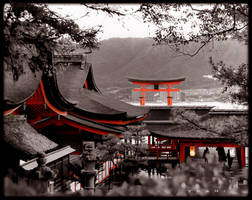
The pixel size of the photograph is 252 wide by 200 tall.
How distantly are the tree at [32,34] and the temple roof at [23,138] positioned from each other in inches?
40.3

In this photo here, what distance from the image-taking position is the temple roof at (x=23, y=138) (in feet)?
13.5

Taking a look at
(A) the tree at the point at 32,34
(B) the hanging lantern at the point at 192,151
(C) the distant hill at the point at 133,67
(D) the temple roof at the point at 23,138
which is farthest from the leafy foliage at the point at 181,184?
(C) the distant hill at the point at 133,67

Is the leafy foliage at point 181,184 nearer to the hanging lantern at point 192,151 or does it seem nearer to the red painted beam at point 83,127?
the red painted beam at point 83,127

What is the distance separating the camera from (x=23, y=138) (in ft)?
14.8

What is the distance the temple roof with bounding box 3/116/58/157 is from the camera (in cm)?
413

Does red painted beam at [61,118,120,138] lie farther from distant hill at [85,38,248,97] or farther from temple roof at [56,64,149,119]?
distant hill at [85,38,248,97]

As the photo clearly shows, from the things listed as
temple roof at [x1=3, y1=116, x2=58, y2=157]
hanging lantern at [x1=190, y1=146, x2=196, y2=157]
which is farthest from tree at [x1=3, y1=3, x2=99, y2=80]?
hanging lantern at [x1=190, y1=146, x2=196, y2=157]

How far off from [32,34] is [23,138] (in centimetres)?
175

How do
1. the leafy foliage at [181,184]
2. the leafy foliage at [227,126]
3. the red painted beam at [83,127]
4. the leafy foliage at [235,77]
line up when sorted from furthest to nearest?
the red painted beam at [83,127], the leafy foliage at [235,77], the leafy foliage at [227,126], the leafy foliage at [181,184]

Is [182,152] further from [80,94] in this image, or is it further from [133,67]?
[133,67]

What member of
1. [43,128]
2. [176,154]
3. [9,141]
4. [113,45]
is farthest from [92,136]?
[113,45]

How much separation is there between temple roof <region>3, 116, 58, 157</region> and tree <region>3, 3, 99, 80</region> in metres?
1.02

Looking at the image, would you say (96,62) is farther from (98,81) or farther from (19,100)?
(19,100)

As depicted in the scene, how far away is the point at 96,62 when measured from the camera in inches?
1272
